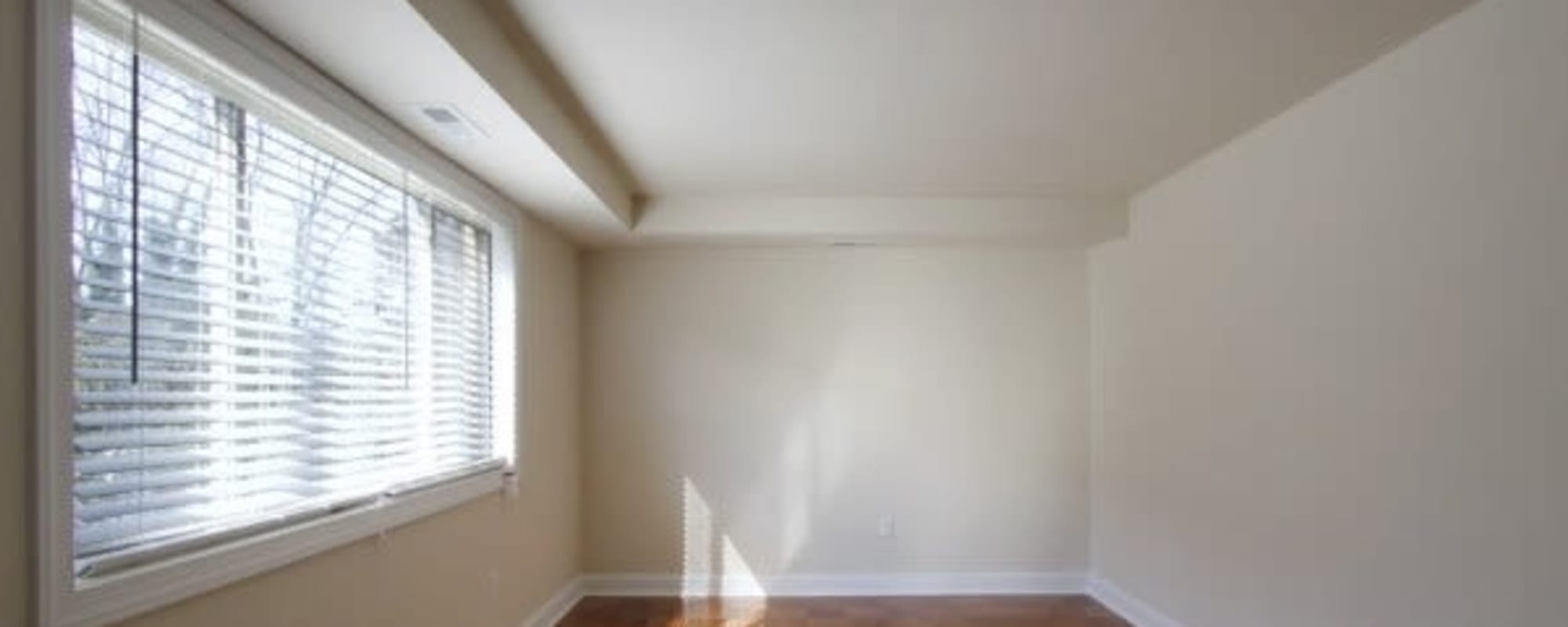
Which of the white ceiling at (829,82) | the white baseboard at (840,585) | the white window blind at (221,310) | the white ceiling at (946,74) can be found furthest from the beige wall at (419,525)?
the white ceiling at (946,74)

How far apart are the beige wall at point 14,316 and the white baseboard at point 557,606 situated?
9.08ft

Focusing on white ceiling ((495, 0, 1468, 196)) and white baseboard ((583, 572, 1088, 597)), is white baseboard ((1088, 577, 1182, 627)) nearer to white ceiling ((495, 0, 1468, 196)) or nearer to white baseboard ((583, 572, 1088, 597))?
white baseboard ((583, 572, 1088, 597))

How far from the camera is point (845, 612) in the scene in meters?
4.52

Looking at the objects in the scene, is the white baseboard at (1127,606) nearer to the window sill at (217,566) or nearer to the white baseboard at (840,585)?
the white baseboard at (840,585)

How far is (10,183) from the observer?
1.26m

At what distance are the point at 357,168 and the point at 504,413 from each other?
146 cm

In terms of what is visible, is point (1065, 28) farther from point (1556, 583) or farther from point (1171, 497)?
point (1171, 497)

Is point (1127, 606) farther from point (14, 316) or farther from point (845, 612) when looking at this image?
point (14, 316)

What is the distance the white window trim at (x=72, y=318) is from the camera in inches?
51.9

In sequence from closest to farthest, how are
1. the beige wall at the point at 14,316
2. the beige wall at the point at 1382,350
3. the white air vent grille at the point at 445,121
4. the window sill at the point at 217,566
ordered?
the beige wall at the point at 14,316, the window sill at the point at 217,566, the beige wall at the point at 1382,350, the white air vent grille at the point at 445,121

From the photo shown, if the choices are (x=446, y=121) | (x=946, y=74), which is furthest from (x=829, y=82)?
(x=446, y=121)

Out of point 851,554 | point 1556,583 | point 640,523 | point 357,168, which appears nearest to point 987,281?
point 851,554

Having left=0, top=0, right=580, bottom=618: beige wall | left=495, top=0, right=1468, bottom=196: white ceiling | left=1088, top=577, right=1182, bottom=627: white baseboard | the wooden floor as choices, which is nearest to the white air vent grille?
left=495, top=0, right=1468, bottom=196: white ceiling

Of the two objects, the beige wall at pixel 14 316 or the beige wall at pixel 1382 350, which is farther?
the beige wall at pixel 1382 350
